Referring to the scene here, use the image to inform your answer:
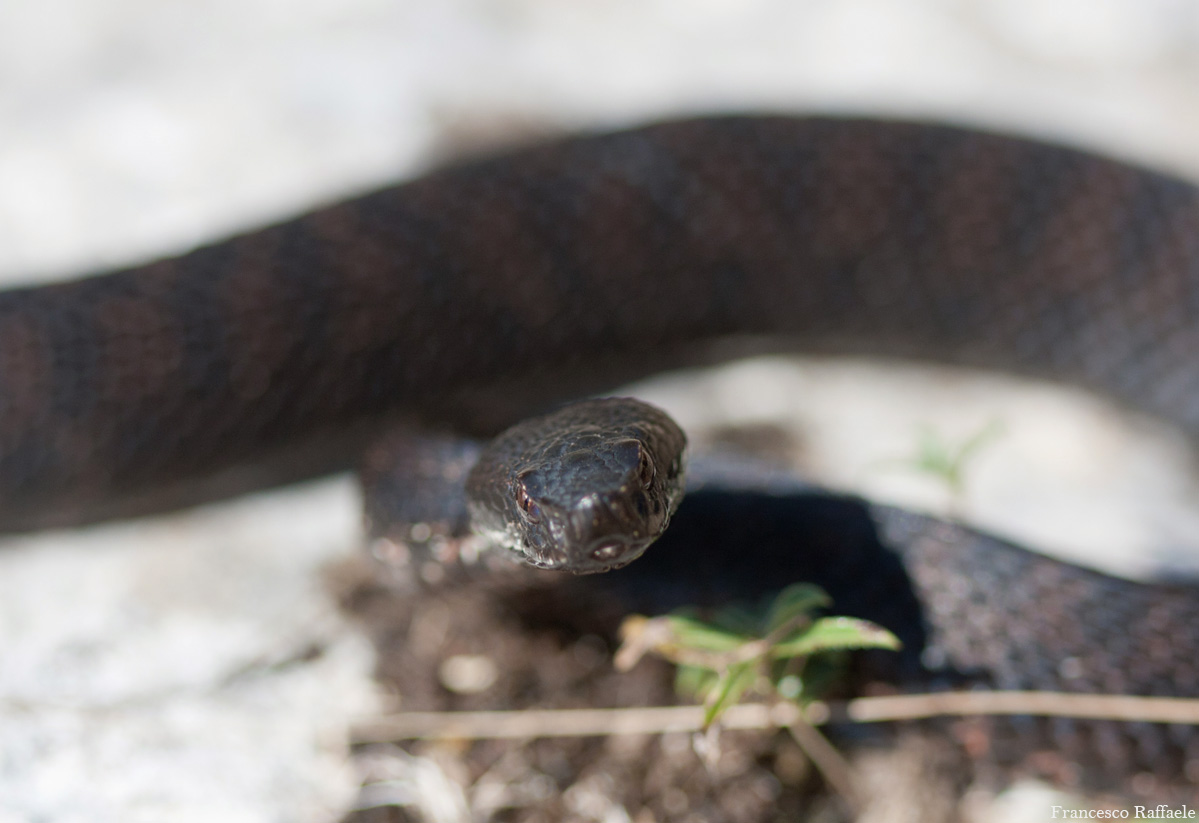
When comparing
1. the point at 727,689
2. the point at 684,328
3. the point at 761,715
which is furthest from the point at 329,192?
the point at 727,689

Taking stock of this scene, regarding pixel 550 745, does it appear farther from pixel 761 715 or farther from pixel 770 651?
pixel 770 651

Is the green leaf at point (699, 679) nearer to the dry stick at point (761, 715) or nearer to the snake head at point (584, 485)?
the dry stick at point (761, 715)

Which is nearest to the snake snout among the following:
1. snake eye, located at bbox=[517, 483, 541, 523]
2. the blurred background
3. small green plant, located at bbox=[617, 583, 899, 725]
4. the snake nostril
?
the snake nostril

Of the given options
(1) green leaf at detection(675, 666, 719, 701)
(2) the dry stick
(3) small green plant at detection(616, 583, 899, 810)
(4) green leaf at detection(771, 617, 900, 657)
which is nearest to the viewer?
(4) green leaf at detection(771, 617, 900, 657)

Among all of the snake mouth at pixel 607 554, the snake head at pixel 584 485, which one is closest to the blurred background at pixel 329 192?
the snake head at pixel 584 485

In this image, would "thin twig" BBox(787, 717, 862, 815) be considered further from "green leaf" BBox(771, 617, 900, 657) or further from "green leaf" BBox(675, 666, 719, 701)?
"green leaf" BBox(771, 617, 900, 657)

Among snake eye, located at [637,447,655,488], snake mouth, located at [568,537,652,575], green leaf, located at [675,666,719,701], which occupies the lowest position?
green leaf, located at [675,666,719,701]

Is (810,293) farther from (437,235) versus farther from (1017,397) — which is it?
(437,235)
